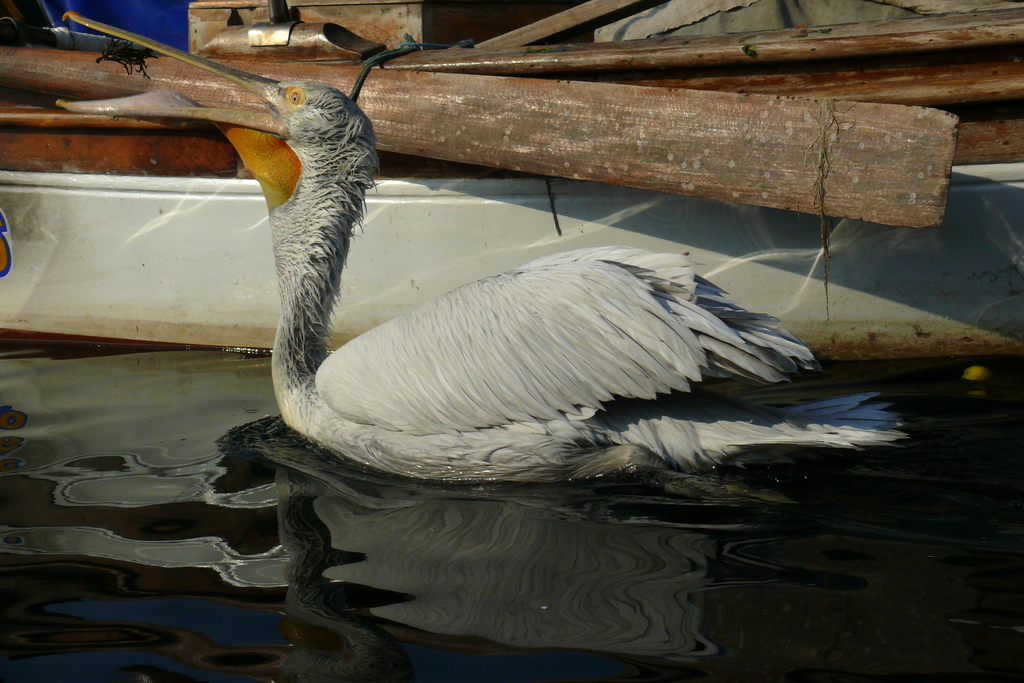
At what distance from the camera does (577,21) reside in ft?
11.5

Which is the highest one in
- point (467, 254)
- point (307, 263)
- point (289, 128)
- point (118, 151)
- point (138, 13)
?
point (138, 13)

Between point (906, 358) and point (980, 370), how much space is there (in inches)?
11.2

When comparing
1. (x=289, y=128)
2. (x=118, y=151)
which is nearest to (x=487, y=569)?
(x=289, y=128)

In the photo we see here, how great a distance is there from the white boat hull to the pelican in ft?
2.72

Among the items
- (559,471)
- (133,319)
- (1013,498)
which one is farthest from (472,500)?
(133,319)

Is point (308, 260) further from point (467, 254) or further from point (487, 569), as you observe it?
point (487, 569)

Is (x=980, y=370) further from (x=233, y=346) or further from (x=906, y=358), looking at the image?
(x=233, y=346)

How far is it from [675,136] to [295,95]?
1.17 m

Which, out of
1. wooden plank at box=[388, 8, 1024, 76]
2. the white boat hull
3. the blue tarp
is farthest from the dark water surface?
the blue tarp

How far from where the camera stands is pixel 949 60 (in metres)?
2.76

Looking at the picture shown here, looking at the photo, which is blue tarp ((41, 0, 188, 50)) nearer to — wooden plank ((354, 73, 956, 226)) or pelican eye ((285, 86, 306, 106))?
wooden plank ((354, 73, 956, 226))

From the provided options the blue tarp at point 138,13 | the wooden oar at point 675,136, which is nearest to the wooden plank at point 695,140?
the wooden oar at point 675,136

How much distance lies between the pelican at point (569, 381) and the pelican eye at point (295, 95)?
2cm

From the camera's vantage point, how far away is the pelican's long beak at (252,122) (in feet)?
8.38
